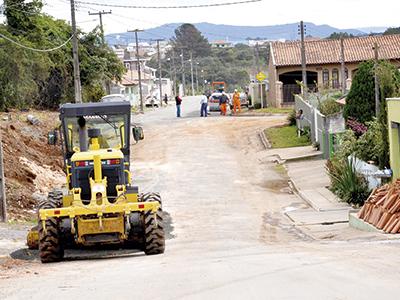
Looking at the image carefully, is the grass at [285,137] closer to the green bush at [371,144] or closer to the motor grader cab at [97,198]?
the green bush at [371,144]

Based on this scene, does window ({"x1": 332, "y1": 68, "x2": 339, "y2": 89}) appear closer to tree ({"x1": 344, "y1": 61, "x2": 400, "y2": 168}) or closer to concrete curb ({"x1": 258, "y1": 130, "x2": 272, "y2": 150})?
concrete curb ({"x1": 258, "y1": 130, "x2": 272, "y2": 150})

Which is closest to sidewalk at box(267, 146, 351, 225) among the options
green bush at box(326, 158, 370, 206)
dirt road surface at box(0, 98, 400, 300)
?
green bush at box(326, 158, 370, 206)

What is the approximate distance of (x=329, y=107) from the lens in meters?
39.7

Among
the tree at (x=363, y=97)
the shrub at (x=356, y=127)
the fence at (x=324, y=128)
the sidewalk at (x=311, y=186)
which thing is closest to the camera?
the sidewalk at (x=311, y=186)

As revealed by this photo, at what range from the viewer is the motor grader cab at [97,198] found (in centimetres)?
1658

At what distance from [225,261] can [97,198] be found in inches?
135

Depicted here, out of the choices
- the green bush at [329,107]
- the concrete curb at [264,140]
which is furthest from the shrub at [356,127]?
the concrete curb at [264,140]

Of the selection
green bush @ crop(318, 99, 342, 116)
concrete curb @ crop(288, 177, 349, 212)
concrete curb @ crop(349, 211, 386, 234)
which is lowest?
concrete curb @ crop(288, 177, 349, 212)

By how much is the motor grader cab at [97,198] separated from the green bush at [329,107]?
20904 mm

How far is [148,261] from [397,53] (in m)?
57.6

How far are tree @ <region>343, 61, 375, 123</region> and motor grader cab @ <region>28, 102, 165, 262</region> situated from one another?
14772 mm

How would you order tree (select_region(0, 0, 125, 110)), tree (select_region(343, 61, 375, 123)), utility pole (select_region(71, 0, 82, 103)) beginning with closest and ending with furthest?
1. tree (select_region(343, 61, 375, 123))
2. utility pole (select_region(71, 0, 82, 103))
3. tree (select_region(0, 0, 125, 110))

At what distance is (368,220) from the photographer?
20.9 m

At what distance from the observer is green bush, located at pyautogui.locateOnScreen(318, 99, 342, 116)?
3906 cm
